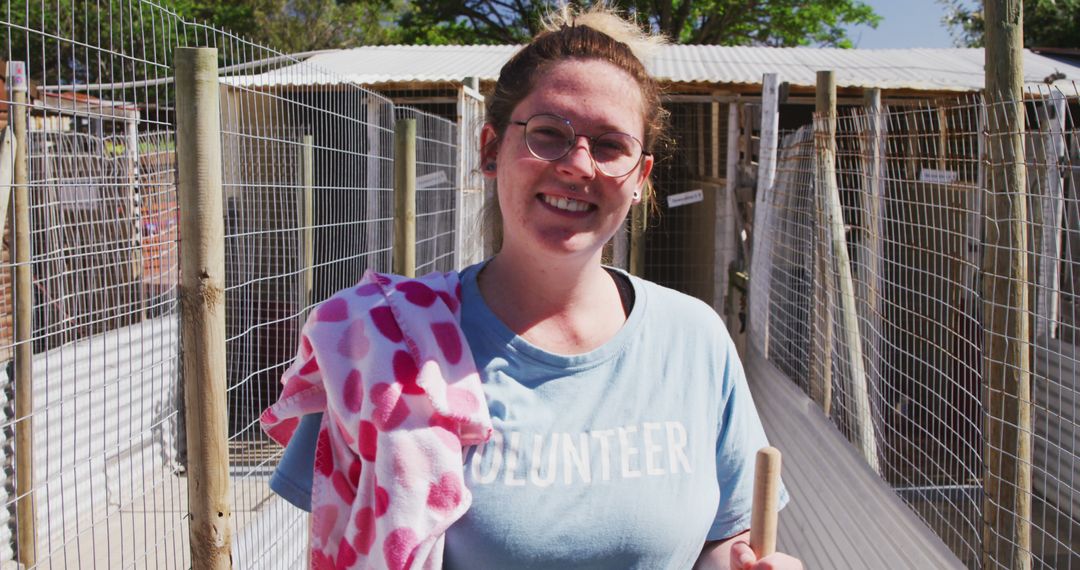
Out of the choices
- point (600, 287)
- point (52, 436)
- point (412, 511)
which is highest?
Answer: point (600, 287)

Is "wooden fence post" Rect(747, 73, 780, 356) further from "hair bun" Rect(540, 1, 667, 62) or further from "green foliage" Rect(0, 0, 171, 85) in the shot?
"hair bun" Rect(540, 1, 667, 62)

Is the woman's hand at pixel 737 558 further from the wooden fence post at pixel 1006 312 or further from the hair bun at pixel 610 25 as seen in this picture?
the wooden fence post at pixel 1006 312

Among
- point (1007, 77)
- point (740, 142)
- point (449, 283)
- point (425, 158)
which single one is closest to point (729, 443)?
point (449, 283)

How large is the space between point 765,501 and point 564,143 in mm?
731

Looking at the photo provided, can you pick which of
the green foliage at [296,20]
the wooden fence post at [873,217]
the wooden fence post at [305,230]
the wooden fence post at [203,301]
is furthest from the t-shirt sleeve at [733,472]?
the green foliage at [296,20]

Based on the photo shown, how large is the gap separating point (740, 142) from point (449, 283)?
21.2ft

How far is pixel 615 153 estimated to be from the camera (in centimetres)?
173

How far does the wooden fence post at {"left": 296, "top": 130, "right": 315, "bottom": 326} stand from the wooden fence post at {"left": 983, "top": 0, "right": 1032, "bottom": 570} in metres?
2.45

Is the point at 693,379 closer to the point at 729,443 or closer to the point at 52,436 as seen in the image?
the point at 729,443

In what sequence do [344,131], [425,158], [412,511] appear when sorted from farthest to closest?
[425,158] < [344,131] < [412,511]

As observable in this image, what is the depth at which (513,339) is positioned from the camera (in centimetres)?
167

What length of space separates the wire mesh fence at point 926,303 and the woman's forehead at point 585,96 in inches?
52.8

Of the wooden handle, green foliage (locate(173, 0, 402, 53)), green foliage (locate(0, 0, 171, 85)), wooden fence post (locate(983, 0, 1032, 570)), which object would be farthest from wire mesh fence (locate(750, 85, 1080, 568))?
green foliage (locate(173, 0, 402, 53))

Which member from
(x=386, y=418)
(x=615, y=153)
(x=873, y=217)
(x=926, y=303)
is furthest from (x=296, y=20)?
(x=386, y=418)
